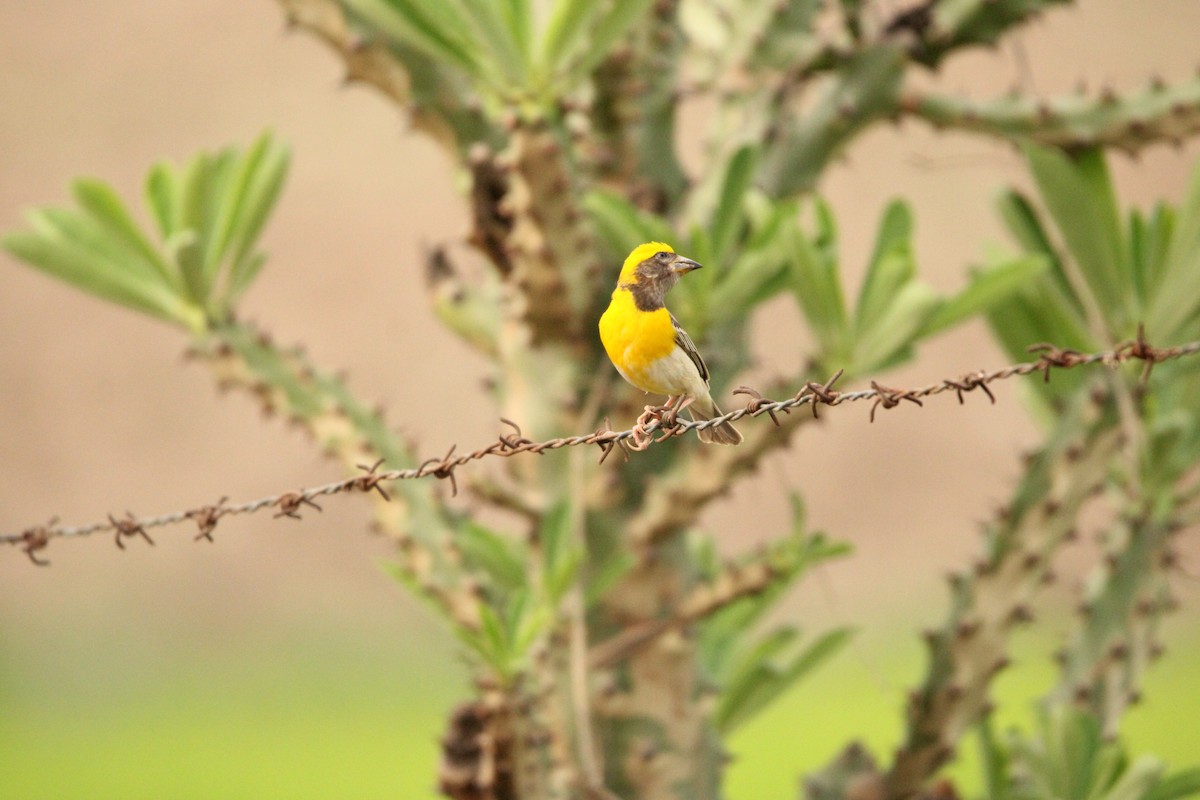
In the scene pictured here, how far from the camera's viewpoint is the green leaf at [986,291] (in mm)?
1388

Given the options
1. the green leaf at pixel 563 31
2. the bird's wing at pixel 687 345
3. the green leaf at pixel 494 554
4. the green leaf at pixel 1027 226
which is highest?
the green leaf at pixel 563 31

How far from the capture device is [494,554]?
4.75 feet

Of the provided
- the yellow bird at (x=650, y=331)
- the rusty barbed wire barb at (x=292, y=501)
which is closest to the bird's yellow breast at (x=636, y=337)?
the yellow bird at (x=650, y=331)

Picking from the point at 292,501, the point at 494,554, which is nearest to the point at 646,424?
the point at 292,501

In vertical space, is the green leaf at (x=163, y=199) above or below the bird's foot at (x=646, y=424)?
above

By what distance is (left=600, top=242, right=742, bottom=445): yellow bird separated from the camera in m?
0.86

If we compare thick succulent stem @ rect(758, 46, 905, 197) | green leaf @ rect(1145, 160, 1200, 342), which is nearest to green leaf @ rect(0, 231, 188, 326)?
thick succulent stem @ rect(758, 46, 905, 197)

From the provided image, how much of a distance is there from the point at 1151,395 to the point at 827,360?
0.46 metres

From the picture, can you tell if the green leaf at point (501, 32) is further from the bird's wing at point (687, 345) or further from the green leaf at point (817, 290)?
the bird's wing at point (687, 345)

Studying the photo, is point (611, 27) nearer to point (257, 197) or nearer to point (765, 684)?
point (257, 197)

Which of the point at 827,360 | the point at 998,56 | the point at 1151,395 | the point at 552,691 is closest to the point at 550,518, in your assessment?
the point at 552,691

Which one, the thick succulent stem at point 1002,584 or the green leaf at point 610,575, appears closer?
the green leaf at point 610,575

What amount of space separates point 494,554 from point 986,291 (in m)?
0.63

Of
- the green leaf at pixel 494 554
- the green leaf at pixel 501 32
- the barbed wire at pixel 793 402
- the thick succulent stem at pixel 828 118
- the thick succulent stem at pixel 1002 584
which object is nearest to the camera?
the barbed wire at pixel 793 402
